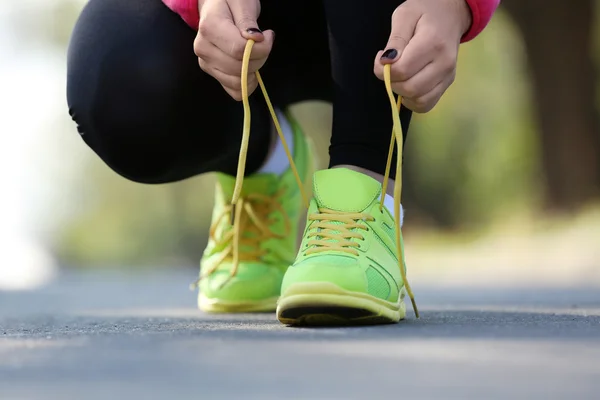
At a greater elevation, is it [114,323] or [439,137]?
[439,137]

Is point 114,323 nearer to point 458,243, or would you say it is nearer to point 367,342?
point 367,342

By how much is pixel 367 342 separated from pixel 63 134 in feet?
34.1

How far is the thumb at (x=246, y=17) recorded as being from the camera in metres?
1.20

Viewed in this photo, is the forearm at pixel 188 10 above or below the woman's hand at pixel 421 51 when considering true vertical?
above

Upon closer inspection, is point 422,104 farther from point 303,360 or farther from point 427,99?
point 303,360

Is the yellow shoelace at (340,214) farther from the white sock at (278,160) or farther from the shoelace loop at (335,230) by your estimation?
the white sock at (278,160)

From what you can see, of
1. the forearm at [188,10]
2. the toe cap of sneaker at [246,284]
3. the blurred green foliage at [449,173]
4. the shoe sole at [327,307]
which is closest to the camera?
the shoe sole at [327,307]

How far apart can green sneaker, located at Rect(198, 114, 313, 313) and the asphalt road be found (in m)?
0.28

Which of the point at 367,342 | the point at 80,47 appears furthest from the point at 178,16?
the point at 367,342

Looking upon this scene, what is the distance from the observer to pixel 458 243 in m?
5.98

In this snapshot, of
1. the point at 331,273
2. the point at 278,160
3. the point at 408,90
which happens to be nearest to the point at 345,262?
the point at 331,273

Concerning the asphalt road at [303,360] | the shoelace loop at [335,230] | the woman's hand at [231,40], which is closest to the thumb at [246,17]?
the woman's hand at [231,40]

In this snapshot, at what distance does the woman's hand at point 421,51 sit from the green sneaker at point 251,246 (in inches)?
19.7

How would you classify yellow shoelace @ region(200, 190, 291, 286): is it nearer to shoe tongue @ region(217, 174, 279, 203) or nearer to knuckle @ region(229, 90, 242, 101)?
shoe tongue @ region(217, 174, 279, 203)
